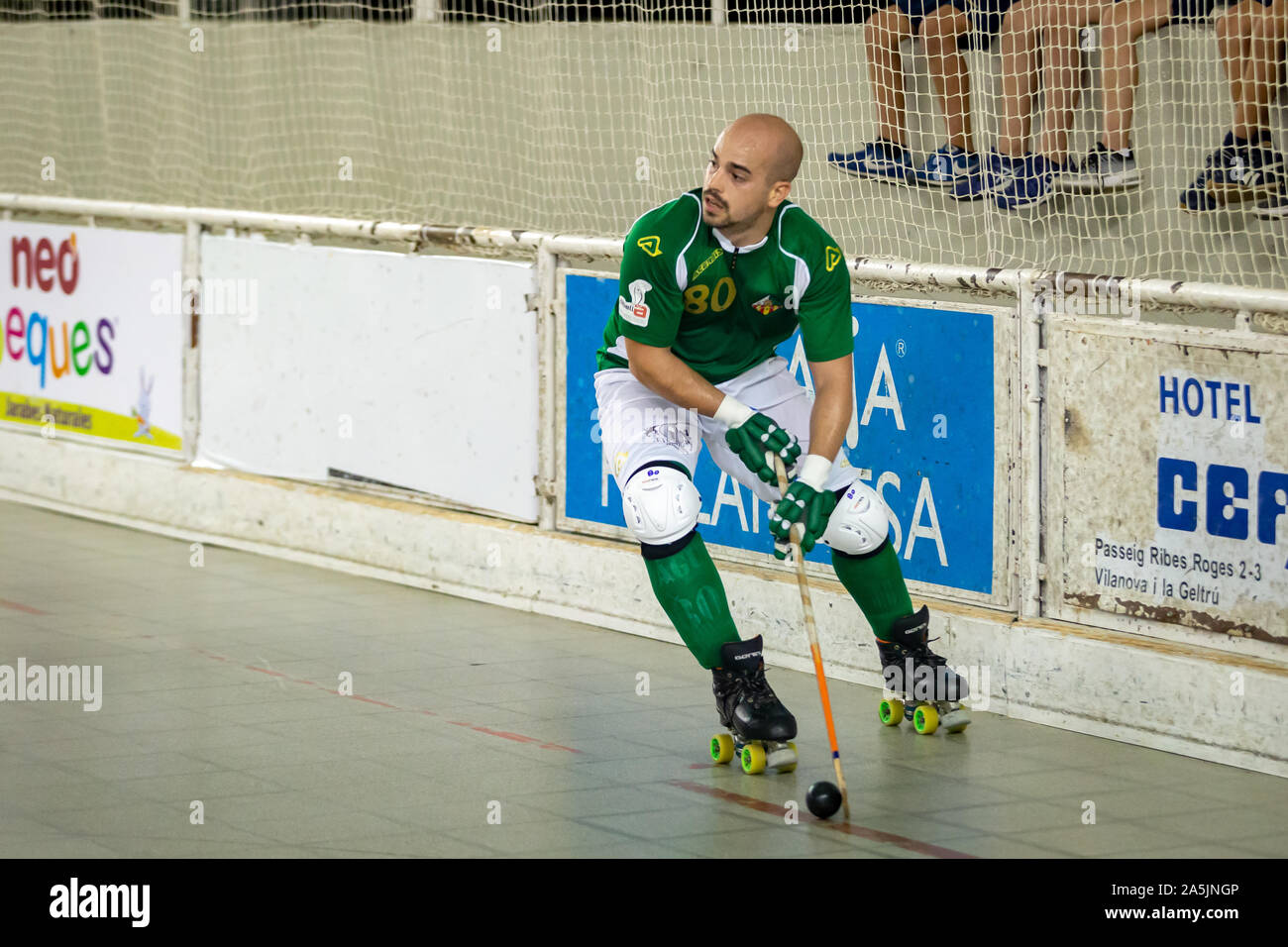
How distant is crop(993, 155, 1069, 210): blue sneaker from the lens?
8.73 meters

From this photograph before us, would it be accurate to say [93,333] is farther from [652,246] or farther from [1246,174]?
[1246,174]

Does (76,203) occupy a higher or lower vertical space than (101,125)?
lower

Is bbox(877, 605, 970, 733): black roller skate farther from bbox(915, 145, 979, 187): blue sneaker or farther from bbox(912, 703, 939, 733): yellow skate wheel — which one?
bbox(915, 145, 979, 187): blue sneaker

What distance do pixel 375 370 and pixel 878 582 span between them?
3849 millimetres

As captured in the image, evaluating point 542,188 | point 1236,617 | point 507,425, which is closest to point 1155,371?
point 1236,617

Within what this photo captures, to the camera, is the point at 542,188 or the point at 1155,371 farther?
the point at 542,188

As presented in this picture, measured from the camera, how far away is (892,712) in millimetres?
7016

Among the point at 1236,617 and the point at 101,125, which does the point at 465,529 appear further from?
the point at 101,125

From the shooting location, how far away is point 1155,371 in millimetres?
6820

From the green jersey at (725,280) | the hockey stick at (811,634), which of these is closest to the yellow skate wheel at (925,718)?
the hockey stick at (811,634)

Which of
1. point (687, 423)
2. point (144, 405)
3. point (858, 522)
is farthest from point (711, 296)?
point (144, 405)


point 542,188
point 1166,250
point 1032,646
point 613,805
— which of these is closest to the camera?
point 613,805

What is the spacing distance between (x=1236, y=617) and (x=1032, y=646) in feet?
2.62

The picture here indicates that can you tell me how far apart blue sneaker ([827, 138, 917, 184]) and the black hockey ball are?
429 cm
